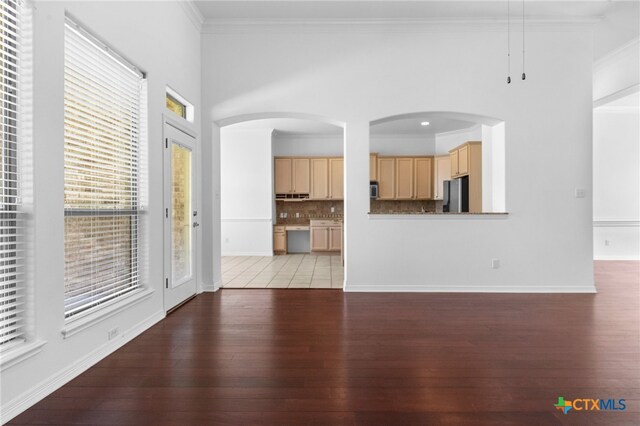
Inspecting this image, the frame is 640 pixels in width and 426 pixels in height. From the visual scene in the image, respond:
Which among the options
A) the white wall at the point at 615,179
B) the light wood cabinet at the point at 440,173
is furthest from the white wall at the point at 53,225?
the white wall at the point at 615,179

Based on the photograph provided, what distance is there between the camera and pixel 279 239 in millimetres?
9109

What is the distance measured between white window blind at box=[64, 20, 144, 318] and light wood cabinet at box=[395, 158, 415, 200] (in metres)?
7.01

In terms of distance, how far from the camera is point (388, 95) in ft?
15.7

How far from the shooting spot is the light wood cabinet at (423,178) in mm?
9234

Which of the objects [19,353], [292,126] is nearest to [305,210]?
[292,126]

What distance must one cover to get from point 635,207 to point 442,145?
170 inches

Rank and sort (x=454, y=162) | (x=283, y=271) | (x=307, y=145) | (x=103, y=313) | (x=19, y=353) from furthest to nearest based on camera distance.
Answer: (x=307, y=145), (x=454, y=162), (x=283, y=271), (x=103, y=313), (x=19, y=353)

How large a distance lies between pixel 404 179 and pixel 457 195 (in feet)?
5.98

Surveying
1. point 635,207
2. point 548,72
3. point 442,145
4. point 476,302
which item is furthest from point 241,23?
point 635,207

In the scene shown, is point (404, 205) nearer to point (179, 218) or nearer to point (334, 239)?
point (334, 239)

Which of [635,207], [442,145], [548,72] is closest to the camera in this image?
[548,72]

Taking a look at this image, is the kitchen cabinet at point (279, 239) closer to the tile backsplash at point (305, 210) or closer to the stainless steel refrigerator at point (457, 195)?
the tile backsplash at point (305, 210)

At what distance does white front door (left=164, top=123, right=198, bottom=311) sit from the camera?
12.5 feet

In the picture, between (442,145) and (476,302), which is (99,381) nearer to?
(476,302)
